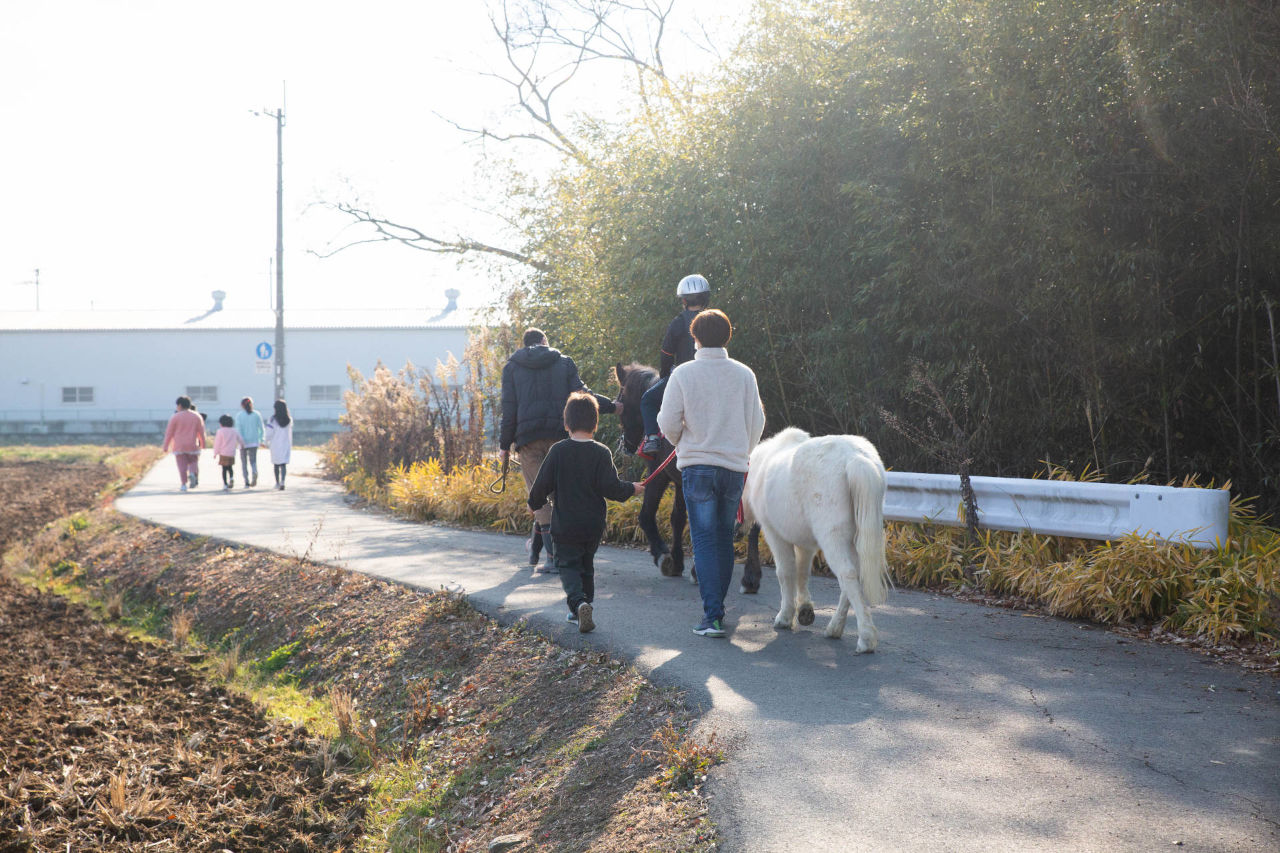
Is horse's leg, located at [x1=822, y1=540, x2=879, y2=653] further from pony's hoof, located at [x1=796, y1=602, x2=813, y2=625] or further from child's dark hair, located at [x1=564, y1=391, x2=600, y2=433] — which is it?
child's dark hair, located at [x1=564, y1=391, x2=600, y2=433]

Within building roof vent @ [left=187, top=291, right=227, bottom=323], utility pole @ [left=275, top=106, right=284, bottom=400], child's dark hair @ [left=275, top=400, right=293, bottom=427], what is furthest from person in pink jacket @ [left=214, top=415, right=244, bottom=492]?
building roof vent @ [left=187, top=291, right=227, bottom=323]

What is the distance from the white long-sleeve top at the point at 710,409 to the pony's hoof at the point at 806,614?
1.07 meters

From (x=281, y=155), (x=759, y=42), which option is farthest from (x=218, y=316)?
(x=759, y=42)

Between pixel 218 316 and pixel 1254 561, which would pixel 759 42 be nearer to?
pixel 1254 561

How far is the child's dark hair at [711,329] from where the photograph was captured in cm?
614

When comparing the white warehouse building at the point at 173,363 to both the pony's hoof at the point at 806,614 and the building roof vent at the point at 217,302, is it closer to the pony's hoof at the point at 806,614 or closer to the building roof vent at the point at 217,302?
the building roof vent at the point at 217,302

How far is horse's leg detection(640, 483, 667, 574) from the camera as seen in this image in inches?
335

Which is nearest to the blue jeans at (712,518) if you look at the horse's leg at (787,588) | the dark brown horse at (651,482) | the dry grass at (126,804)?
the horse's leg at (787,588)

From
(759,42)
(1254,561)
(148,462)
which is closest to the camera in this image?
(1254,561)

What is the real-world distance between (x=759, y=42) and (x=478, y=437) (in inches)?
311

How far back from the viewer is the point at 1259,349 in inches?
301

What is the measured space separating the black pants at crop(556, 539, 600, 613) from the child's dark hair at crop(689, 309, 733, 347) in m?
1.33

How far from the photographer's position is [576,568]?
257 inches

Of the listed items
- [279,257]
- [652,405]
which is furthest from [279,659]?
[279,257]
